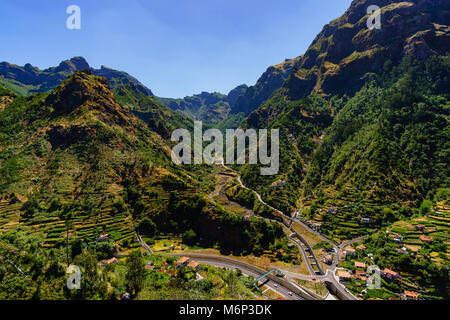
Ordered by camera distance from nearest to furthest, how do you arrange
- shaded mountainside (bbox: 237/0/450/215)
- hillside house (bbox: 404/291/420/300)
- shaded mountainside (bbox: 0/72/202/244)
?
hillside house (bbox: 404/291/420/300) → shaded mountainside (bbox: 0/72/202/244) → shaded mountainside (bbox: 237/0/450/215)

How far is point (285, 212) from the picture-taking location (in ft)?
401

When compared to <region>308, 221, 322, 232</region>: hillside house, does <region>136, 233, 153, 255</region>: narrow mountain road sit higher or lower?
lower

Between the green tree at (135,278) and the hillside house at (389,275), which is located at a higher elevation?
the green tree at (135,278)

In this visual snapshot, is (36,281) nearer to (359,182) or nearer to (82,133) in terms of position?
(82,133)

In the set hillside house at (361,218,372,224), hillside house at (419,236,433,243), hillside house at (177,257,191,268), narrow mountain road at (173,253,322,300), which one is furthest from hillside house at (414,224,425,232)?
hillside house at (177,257,191,268)

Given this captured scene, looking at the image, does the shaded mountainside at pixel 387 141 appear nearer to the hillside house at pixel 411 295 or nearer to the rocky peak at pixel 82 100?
the hillside house at pixel 411 295

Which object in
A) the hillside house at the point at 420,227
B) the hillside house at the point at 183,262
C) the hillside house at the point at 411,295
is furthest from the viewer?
the hillside house at the point at 420,227

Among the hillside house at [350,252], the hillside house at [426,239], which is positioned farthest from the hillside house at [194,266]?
the hillside house at [426,239]

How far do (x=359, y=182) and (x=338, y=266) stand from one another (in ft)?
188

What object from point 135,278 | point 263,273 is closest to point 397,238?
point 263,273

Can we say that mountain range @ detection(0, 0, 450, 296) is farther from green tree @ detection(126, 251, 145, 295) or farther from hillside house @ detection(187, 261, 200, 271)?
green tree @ detection(126, 251, 145, 295)

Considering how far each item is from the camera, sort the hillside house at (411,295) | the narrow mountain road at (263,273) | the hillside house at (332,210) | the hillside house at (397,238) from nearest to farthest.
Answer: the hillside house at (411,295), the narrow mountain road at (263,273), the hillside house at (397,238), the hillside house at (332,210)
